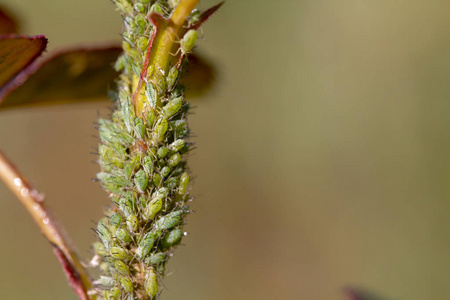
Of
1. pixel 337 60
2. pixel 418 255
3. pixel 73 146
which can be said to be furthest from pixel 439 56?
pixel 73 146

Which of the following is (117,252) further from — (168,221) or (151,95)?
(151,95)

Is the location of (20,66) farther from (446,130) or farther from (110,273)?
(446,130)

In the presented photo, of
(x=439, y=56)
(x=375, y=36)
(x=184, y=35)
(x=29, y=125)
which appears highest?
(x=184, y=35)

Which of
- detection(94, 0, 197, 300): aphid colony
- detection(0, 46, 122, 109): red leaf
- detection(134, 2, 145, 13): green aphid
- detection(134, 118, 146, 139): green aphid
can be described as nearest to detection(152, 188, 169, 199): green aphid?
detection(94, 0, 197, 300): aphid colony

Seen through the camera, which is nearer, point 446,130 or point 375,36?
point 446,130

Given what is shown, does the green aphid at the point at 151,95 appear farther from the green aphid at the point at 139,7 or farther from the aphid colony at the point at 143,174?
the green aphid at the point at 139,7

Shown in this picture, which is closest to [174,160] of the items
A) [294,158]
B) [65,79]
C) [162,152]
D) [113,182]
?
[162,152]

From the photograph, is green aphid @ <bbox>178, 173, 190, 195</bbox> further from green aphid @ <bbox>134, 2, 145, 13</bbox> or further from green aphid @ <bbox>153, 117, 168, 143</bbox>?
green aphid @ <bbox>134, 2, 145, 13</bbox>
